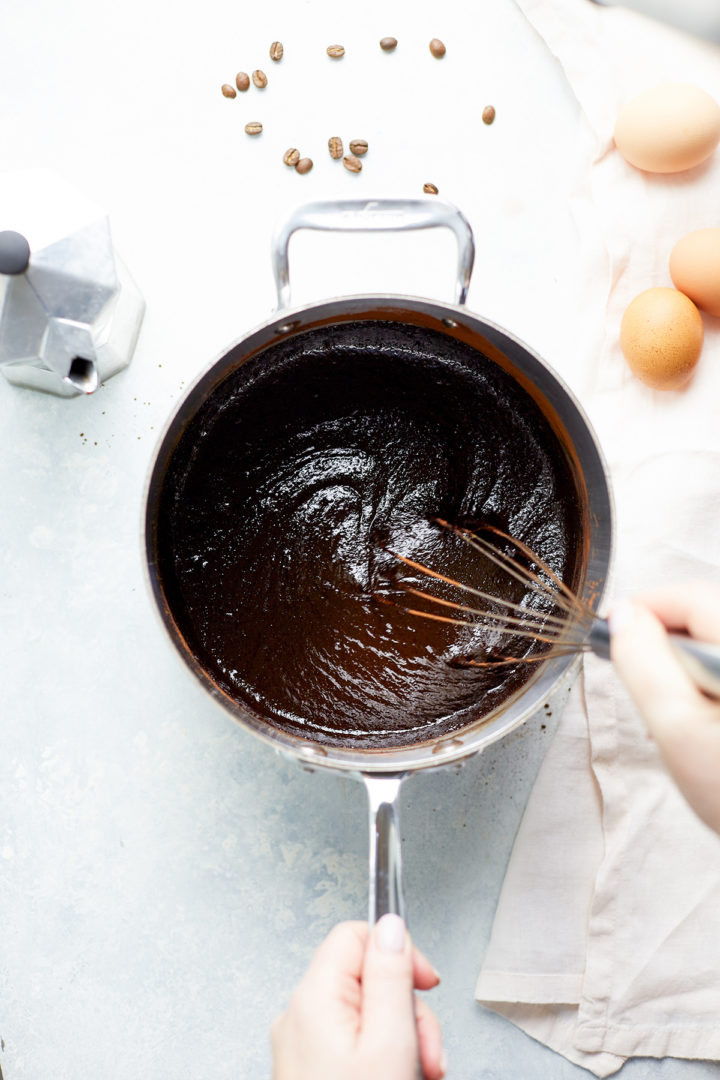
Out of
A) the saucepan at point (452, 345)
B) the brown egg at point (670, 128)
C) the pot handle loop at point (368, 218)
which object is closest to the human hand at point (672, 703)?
the saucepan at point (452, 345)

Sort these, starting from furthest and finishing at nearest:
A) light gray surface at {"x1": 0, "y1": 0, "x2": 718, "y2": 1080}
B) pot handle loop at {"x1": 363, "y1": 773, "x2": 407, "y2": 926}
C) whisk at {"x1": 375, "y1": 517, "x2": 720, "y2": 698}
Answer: light gray surface at {"x1": 0, "y1": 0, "x2": 718, "y2": 1080}, whisk at {"x1": 375, "y1": 517, "x2": 720, "y2": 698}, pot handle loop at {"x1": 363, "y1": 773, "x2": 407, "y2": 926}

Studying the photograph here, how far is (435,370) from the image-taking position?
3.91ft

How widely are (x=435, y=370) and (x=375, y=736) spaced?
1.75 ft

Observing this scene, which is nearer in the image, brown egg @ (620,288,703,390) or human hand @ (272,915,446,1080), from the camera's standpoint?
human hand @ (272,915,446,1080)

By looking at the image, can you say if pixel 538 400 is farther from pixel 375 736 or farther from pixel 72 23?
pixel 72 23

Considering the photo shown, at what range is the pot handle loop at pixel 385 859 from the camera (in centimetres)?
93

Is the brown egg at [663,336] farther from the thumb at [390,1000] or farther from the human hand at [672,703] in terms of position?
the thumb at [390,1000]

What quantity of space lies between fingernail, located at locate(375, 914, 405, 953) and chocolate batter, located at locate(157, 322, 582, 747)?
1.00ft

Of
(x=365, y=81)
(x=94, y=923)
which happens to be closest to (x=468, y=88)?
(x=365, y=81)

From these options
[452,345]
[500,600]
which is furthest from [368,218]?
[500,600]

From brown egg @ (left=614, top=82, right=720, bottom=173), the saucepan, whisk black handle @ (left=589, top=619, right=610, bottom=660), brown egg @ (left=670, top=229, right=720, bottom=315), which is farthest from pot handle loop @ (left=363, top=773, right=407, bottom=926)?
brown egg @ (left=614, top=82, right=720, bottom=173)

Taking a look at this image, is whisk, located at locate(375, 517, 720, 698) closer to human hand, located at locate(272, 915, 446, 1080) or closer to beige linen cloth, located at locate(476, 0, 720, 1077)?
beige linen cloth, located at locate(476, 0, 720, 1077)

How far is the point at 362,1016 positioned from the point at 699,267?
1.05m

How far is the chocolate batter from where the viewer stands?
3.75ft
